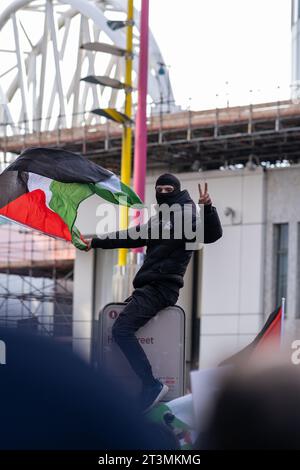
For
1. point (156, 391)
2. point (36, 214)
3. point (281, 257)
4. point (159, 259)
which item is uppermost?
point (281, 257)

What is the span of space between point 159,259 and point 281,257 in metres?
33.7

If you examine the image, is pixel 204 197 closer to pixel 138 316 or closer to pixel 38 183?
pixel 138 316

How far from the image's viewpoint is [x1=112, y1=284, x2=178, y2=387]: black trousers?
557 cm

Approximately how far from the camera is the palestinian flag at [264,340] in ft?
10.7

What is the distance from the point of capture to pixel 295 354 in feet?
10.6

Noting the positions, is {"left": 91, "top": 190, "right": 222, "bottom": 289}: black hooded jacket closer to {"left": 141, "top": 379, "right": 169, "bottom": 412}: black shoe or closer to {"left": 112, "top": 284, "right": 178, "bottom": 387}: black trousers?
{"left": 112, "top": 284, "right": 178, "bottom": 387}: black trousers

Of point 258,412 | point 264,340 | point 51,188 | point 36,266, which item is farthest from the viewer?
point 36,266

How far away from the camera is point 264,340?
12.6ft

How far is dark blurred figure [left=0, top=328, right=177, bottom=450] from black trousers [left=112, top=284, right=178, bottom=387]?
2410 mm

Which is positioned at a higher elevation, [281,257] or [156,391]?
[281,257]

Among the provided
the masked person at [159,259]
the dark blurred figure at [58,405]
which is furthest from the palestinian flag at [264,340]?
the masked person at [159,259]

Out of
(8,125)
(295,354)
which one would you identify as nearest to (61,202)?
(295,354)

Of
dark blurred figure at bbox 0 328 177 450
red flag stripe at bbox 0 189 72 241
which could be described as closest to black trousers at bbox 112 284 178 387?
red flag stripe at bbox 0 189 72 241

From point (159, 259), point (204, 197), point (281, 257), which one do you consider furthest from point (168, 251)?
point (281, 257)
